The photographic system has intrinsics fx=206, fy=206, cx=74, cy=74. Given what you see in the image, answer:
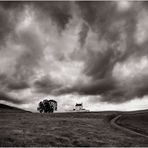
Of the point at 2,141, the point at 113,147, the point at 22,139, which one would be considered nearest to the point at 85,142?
the point at 113,147

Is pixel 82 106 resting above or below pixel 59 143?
above

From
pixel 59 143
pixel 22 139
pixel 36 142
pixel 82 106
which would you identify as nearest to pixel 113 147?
pixel 59 143

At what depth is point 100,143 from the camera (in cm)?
3011

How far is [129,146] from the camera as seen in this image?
29234 mm

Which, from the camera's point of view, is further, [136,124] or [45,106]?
[45,106]

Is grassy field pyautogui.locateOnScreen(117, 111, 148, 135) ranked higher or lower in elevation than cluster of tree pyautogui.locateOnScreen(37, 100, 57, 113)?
lower

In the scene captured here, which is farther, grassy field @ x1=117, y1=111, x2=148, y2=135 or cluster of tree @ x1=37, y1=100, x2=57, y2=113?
cluster of tree @ x1=37, y1=100, x2=57, y2=113

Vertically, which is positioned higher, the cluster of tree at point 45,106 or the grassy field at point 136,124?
the cluster of tree at point 45,106

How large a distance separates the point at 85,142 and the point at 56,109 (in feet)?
357

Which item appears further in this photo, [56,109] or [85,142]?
[56,109]

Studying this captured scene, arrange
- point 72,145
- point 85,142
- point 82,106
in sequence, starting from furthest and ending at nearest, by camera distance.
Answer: point 82,106 → point 85,142 → point 72,145

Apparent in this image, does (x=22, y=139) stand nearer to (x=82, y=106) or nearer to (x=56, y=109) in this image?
(x=56, y=109)

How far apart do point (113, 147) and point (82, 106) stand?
159608 mm

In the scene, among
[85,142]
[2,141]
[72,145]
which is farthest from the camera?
[85,142]
